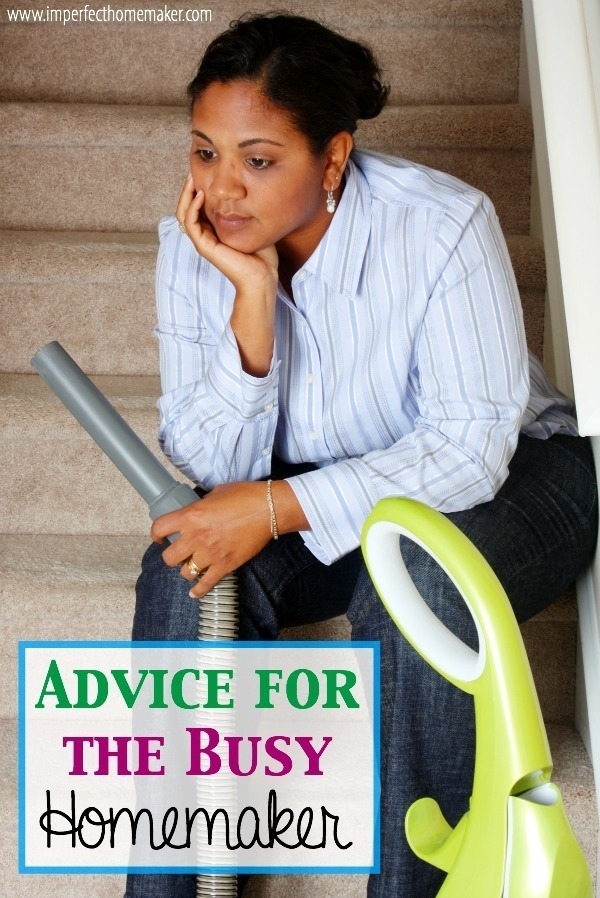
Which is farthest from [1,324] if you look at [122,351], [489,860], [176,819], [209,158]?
[489,860]

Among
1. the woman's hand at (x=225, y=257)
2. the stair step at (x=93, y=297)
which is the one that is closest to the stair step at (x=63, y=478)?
the stair step at (x=93, y=297)

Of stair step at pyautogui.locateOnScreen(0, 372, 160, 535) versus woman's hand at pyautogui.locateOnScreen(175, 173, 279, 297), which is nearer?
woman's hand at pyautogui.locateOnScreen(175, 173, 279, 297)

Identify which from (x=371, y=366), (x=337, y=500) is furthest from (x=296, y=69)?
(x=337, y=500)

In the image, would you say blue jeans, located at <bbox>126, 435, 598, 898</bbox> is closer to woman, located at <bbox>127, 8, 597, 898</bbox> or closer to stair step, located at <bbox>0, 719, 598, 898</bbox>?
woman, located at <bbox>127, 8, 597, 898</bbox>

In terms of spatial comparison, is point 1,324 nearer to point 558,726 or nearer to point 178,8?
point 178,8

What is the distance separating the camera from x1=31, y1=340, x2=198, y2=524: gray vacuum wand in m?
0.96

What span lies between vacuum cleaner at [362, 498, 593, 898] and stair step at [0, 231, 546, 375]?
4.11 ft

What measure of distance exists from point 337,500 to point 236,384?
221mm

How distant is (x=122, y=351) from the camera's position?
1876 mm

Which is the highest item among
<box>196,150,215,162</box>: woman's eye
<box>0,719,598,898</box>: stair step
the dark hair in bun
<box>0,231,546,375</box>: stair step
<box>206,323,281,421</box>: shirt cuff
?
<box>0,231,546,375</box>: stair step

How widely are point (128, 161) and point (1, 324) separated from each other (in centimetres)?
43

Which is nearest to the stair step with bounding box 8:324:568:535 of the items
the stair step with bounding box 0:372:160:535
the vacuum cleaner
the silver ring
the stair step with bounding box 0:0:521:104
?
the stair step with bounding box 0:372:160:535

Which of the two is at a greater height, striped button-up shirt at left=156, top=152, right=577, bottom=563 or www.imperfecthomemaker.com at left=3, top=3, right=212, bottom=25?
www.imperfecthomemaker.com at left=3, top=3, right=212, bottom=25

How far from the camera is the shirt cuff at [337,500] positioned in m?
1.23
